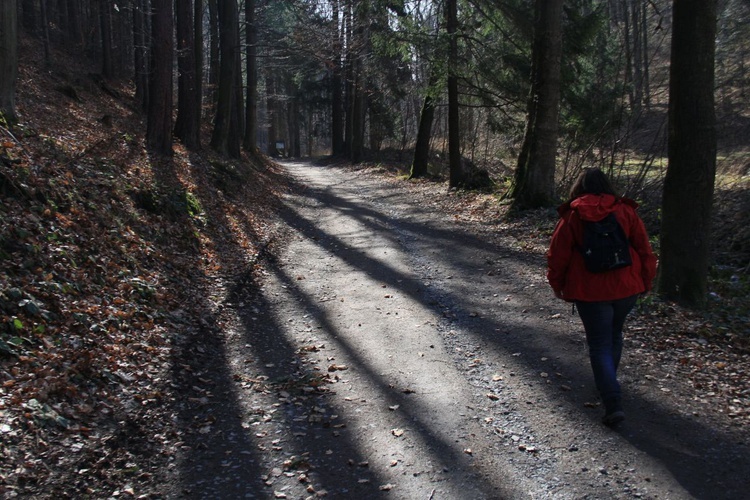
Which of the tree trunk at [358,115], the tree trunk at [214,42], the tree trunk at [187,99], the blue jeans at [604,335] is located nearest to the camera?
the blue jeans at [604,335]

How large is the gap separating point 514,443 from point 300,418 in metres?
1.84

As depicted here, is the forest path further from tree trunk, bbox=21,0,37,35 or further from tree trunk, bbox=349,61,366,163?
tree trunk, bbox=21,0,37,35

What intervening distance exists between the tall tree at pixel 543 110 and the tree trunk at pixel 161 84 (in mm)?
8827

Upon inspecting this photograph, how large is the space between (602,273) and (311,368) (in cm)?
318

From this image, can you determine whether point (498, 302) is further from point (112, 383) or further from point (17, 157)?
point (17, 157)

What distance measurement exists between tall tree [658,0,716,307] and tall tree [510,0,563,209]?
703 centimetres

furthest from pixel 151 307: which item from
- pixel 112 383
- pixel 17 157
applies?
pixel 17 157

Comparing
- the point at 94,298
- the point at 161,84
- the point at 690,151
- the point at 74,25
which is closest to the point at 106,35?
the point at 74,25

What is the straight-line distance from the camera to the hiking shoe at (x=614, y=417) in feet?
15.5

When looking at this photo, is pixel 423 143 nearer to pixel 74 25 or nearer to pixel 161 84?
pixel 161 84

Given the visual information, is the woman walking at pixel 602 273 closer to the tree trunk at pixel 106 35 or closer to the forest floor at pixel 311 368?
the forest floor at pixel 311 368

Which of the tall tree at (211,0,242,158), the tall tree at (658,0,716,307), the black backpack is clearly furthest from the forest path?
the tall tree at (211,0,242,158)

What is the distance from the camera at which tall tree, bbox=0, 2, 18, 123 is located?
9734 mm

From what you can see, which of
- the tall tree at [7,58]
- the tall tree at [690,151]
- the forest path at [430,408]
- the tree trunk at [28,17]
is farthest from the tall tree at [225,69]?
the tall tree at [690,151]
